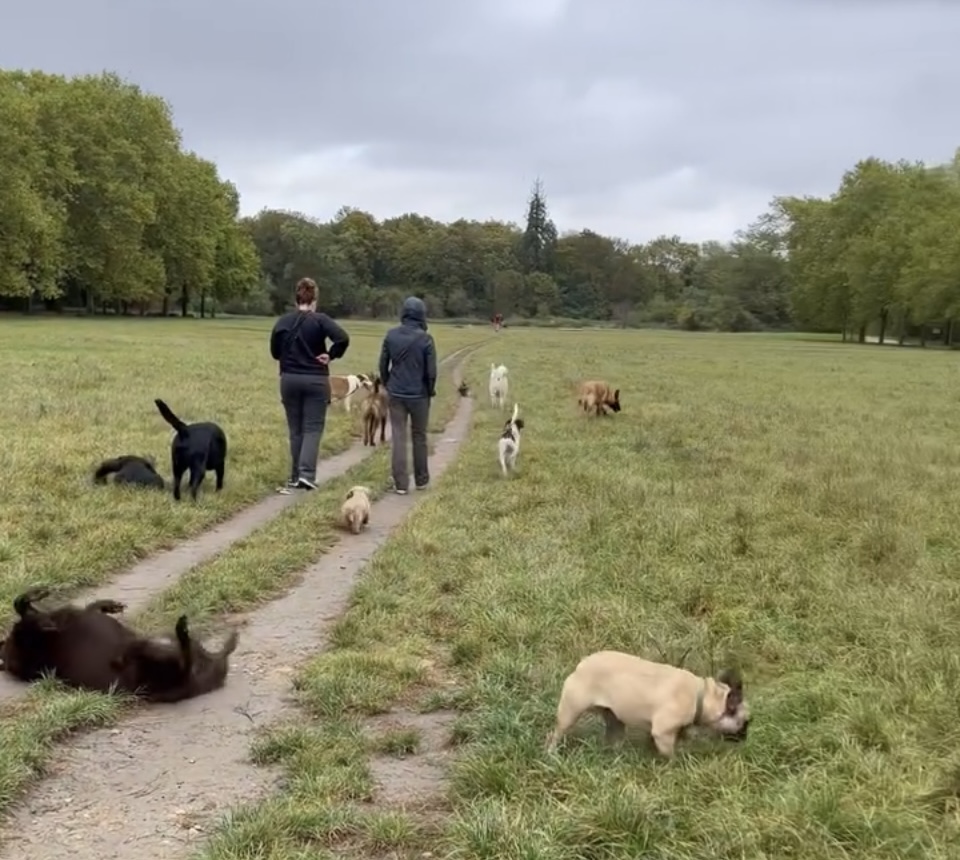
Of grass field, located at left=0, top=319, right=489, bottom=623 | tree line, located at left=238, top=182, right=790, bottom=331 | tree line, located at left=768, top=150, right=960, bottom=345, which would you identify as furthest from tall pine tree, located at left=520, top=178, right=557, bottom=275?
grass field, located at left=0, top=319, right=489, bottom=623

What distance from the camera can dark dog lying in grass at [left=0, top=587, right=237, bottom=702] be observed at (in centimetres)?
504

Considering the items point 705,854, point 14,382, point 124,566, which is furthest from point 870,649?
point 14,382

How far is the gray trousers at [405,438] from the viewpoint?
11.1 metres

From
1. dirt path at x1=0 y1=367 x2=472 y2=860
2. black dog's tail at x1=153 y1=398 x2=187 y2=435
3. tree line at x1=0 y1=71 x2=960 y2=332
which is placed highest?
tree line at x1=0 y1=71 x2=960 y2=332

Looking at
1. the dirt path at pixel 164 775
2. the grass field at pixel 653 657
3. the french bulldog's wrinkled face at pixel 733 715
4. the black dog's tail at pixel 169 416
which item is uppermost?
the black dog's tail at pixel 169 416

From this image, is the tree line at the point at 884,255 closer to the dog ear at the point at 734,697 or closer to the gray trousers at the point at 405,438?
the gray trousers at the point at 405,438

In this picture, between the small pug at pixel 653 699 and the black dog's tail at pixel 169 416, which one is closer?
the small pug at pixel 653 699

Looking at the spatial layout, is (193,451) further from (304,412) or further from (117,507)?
(304,412)

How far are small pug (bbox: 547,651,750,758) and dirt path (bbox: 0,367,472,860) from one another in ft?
2.85

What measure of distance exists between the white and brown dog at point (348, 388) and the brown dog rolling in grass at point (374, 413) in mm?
1387

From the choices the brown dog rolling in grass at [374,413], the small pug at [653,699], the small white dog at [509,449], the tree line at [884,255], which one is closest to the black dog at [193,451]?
the small white dog at [509,449]

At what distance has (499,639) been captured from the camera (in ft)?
19.3

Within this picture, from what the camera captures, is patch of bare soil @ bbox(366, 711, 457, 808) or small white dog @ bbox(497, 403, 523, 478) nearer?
patch of bare soil @ bbox(366, 711, 457, 808)

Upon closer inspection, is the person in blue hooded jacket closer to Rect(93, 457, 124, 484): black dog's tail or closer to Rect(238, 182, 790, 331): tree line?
Rect(93, 457, 124, 484): black dog's tail
